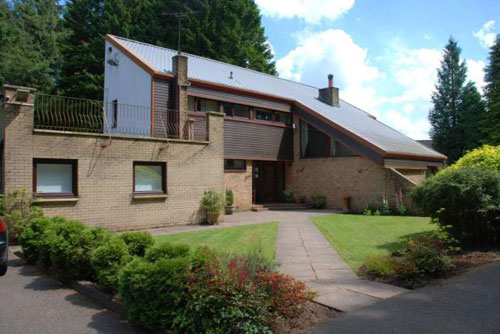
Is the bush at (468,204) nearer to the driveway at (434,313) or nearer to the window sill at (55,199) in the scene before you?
the driveway at (434,313)

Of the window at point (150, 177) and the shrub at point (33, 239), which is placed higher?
the window at point (150, 177)

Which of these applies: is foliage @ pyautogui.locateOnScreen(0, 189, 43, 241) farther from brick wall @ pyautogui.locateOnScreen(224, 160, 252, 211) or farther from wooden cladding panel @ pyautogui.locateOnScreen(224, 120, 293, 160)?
wooden cladding panel @ pyautogui.locateOnScreen(224, 120, 293, 160)

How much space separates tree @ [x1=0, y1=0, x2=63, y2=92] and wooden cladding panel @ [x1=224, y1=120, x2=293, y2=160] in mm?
19834

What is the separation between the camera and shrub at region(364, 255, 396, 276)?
6145 mm

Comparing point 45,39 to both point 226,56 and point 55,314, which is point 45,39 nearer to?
point 226,56

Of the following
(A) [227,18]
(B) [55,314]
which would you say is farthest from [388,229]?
(A) [227,18]

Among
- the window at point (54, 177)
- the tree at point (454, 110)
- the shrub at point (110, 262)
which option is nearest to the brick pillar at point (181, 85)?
the window at point (54, 177)

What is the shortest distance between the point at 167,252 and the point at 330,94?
946 inches

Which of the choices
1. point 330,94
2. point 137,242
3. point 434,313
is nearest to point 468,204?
point 434,313

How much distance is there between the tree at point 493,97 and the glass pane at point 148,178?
33.1 metres

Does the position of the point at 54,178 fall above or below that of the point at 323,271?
above

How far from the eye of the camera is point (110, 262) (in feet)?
18.0

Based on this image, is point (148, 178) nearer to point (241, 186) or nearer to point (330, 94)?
point (241, 186)

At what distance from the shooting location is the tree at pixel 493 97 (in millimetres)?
35188
